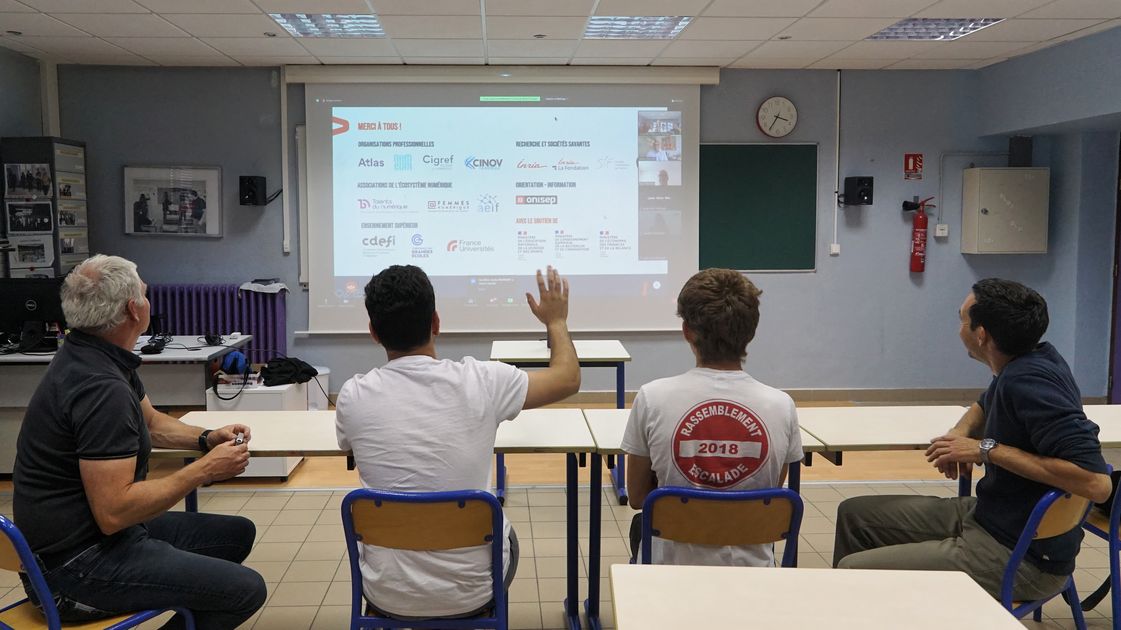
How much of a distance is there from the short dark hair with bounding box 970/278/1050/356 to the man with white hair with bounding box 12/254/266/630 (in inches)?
79.6

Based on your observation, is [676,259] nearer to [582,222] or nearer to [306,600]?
[582,222]

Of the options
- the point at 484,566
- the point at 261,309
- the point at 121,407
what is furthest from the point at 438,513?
the point at 261,309

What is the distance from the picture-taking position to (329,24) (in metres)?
4.91

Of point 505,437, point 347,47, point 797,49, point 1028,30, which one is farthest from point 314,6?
point 1028,30

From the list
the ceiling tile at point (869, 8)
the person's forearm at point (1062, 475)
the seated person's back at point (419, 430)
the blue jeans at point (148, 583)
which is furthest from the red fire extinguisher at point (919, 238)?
the blue jeans at point (148, 583)

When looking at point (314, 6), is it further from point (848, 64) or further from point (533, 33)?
point (848, 64)

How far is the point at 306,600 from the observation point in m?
2.99

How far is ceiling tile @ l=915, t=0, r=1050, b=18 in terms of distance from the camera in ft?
14.3

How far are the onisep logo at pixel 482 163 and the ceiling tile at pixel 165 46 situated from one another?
1.87 metres

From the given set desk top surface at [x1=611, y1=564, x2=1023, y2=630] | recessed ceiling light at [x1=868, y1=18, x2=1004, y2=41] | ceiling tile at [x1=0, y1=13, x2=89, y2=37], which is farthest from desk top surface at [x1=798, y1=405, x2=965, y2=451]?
ceiling tile at [x1=0, y1=13, x2=89, y2=37]

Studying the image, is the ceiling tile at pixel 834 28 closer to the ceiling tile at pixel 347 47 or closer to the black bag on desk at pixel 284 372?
the ceiling tile at pixel 347 47

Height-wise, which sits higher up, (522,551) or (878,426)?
(878,426)

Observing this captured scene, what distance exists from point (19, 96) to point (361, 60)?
238 centimetres

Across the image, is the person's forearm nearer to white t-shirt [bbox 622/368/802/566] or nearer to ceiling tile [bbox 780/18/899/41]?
white t-shirt [bbox 622/368/802/566]
